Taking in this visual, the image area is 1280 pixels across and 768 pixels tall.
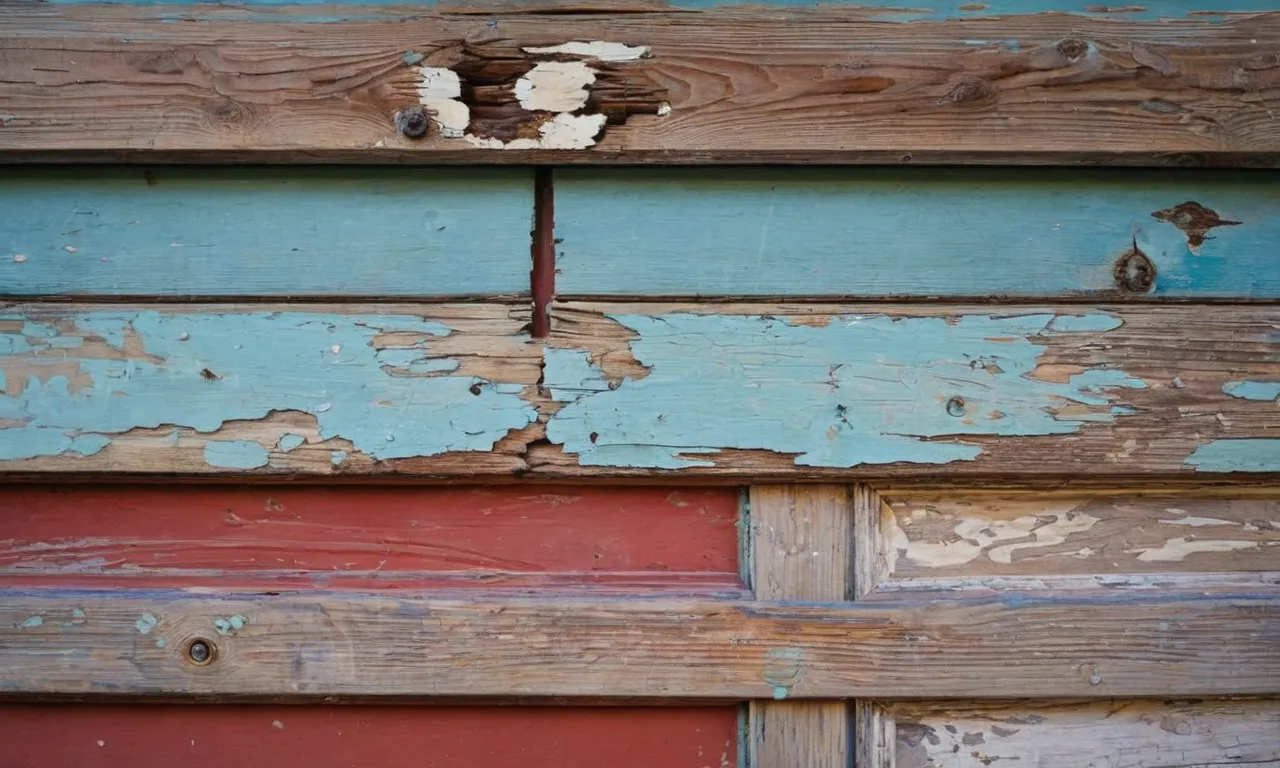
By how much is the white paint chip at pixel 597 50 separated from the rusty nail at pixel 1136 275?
2.10ft

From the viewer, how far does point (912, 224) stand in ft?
3.39

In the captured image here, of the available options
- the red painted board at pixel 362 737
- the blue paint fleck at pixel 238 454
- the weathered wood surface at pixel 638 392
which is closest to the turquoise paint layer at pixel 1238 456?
the weathered wood surface at pixel 638 392

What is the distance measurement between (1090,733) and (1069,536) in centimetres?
25

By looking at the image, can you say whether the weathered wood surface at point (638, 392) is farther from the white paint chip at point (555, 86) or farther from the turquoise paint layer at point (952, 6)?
the turquoise paint layer at point (952, 6)

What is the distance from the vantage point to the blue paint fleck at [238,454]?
1.00 m

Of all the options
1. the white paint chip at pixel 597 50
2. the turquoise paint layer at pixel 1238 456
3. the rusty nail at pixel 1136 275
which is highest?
the white paint chip at pixel 597 50

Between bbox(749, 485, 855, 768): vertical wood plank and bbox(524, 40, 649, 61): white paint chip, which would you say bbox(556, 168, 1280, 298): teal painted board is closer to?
bbox(524, 40, 649, 61): white paint chip

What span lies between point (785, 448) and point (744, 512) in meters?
0.10

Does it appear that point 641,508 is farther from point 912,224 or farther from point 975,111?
point 975,111

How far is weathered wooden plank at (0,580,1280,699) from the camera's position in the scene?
1.00m

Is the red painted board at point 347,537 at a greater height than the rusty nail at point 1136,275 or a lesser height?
lesser

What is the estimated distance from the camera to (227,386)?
1.00m

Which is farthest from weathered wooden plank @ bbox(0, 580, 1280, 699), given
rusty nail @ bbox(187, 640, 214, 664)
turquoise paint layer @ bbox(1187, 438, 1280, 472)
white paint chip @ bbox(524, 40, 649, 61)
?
white paint chip @ bbox(524, 40, 649, 61)

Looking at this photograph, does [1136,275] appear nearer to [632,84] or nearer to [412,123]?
[632,84]
